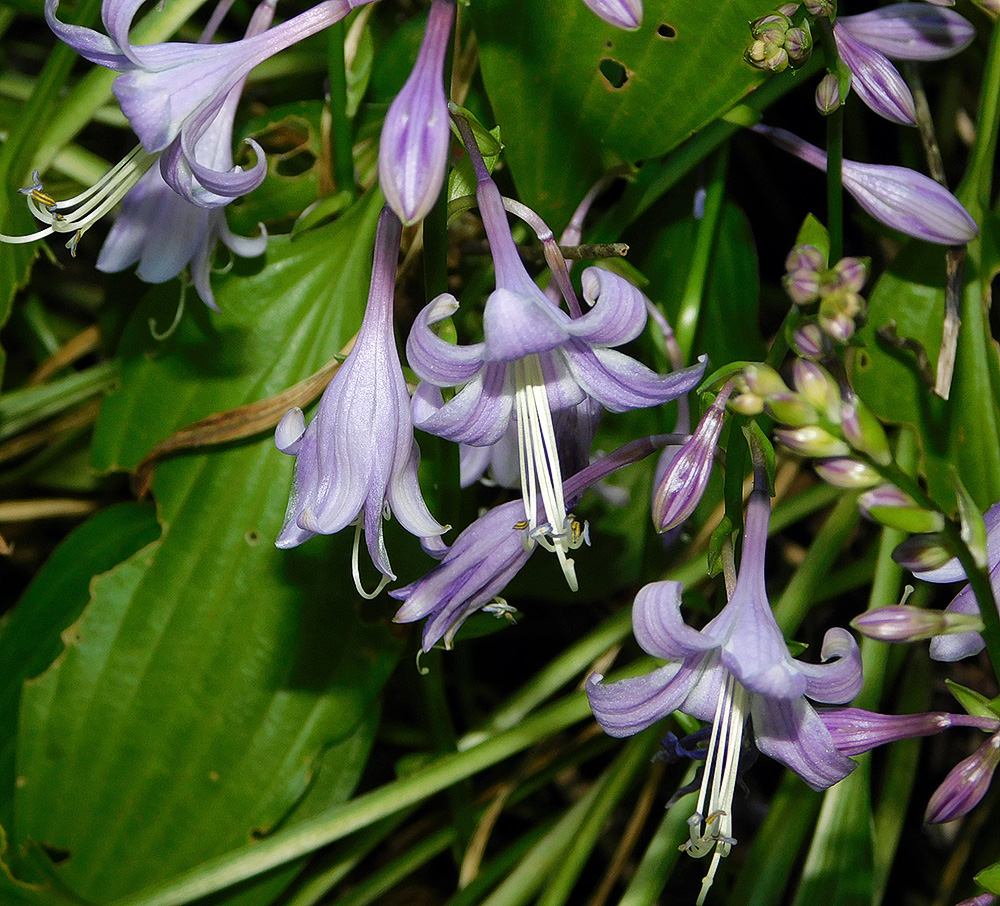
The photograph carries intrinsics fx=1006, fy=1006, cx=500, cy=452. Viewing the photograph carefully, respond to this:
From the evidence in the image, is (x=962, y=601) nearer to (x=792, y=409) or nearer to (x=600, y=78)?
(x=792, y=409)

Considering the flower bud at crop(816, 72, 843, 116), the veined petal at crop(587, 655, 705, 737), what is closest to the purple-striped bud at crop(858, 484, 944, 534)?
the veined petal at crop(587, 655, 705, 737)

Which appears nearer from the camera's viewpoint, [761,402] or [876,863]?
[761,402]

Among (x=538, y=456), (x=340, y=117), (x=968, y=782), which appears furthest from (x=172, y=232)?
(x=968, y=782)

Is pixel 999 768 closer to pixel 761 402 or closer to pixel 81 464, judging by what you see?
pixel 761 402

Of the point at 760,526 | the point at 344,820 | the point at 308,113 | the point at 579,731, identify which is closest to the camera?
the point at 760,526

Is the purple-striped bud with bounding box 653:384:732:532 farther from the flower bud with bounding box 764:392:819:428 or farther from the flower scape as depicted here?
the flower bud with bounding box 764:392:819:428

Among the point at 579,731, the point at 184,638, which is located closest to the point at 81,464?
the point at 184,638
